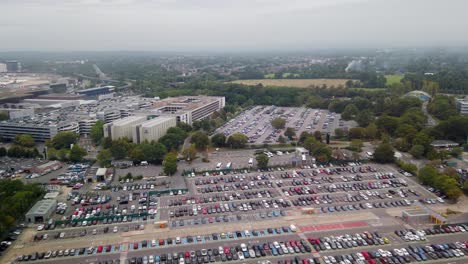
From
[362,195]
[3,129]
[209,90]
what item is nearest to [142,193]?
[362,195]

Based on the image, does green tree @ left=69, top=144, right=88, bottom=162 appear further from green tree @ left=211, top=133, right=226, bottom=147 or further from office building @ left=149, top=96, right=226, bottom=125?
office building @ left=149, top=96, right=226, bottom=125

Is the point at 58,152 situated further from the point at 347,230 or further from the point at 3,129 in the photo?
the point at 347,230

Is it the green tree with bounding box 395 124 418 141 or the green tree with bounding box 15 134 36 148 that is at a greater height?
the green tree with bounding box 395 124 418 141

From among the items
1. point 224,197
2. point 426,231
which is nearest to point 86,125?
Result: point 224,197

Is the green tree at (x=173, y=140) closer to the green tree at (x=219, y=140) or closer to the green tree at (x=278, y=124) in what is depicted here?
the green tree at (x=219, y=140)

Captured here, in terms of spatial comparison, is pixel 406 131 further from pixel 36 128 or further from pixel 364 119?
pixel 36 128

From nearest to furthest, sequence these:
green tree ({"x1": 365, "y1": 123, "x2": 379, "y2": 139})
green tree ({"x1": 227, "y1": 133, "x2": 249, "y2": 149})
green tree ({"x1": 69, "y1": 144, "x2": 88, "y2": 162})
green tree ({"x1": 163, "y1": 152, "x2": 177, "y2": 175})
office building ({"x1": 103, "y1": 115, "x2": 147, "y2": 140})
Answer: green tree ({"x1": 163, "y1": 152, "x2": 177, "y2": 175}) → green tree ({"x1": 69, "y1": 144, "x2": 88, "y2": 162}) → green tree ({"x1": 227, "y1": 133, "x2": 249, "y2": 149}) → office building ({"x1": 103, "y1": 115, "x2": 147, "y2": 140}) → green tree ({"x1": 365, "y1": 123, "x2": 379, "y2": 139})

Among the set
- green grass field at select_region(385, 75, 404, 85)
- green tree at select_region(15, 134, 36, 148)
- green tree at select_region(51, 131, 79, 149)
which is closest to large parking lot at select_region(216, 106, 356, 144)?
green tree at select_region(51, 131, 79, 149)
